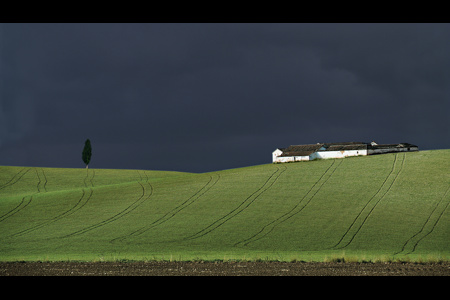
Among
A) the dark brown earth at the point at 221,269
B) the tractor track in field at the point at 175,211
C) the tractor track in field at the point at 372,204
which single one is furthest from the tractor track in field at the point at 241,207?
the dark brown earth at the point at 221,269

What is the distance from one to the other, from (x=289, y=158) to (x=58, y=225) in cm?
5289

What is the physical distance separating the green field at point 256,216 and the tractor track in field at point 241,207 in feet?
0.37

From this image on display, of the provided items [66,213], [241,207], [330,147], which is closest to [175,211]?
[241,207]

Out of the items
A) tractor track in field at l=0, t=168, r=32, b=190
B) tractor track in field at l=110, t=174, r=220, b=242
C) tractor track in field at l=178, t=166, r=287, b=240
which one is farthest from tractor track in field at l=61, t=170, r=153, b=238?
tractor track in field at l=0, t=168, r=32, b=190

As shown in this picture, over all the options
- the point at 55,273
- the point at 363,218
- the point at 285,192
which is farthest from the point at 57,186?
the point at 55,273

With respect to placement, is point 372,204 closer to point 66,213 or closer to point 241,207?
point 241,207

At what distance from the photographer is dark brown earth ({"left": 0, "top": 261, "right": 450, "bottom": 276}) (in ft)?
67.0

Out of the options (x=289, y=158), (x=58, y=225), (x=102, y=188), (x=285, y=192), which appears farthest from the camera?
(x=289, y=158)

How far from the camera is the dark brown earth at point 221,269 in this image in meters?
20.4

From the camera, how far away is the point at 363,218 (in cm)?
4244

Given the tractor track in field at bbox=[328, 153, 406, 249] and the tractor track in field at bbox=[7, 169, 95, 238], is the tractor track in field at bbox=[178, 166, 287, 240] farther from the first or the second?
the tractor track in field at bbox=[7, 169, 95, 238]

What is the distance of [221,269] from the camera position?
21859mm

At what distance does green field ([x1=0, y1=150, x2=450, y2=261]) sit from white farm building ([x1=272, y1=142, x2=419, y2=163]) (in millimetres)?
13959
